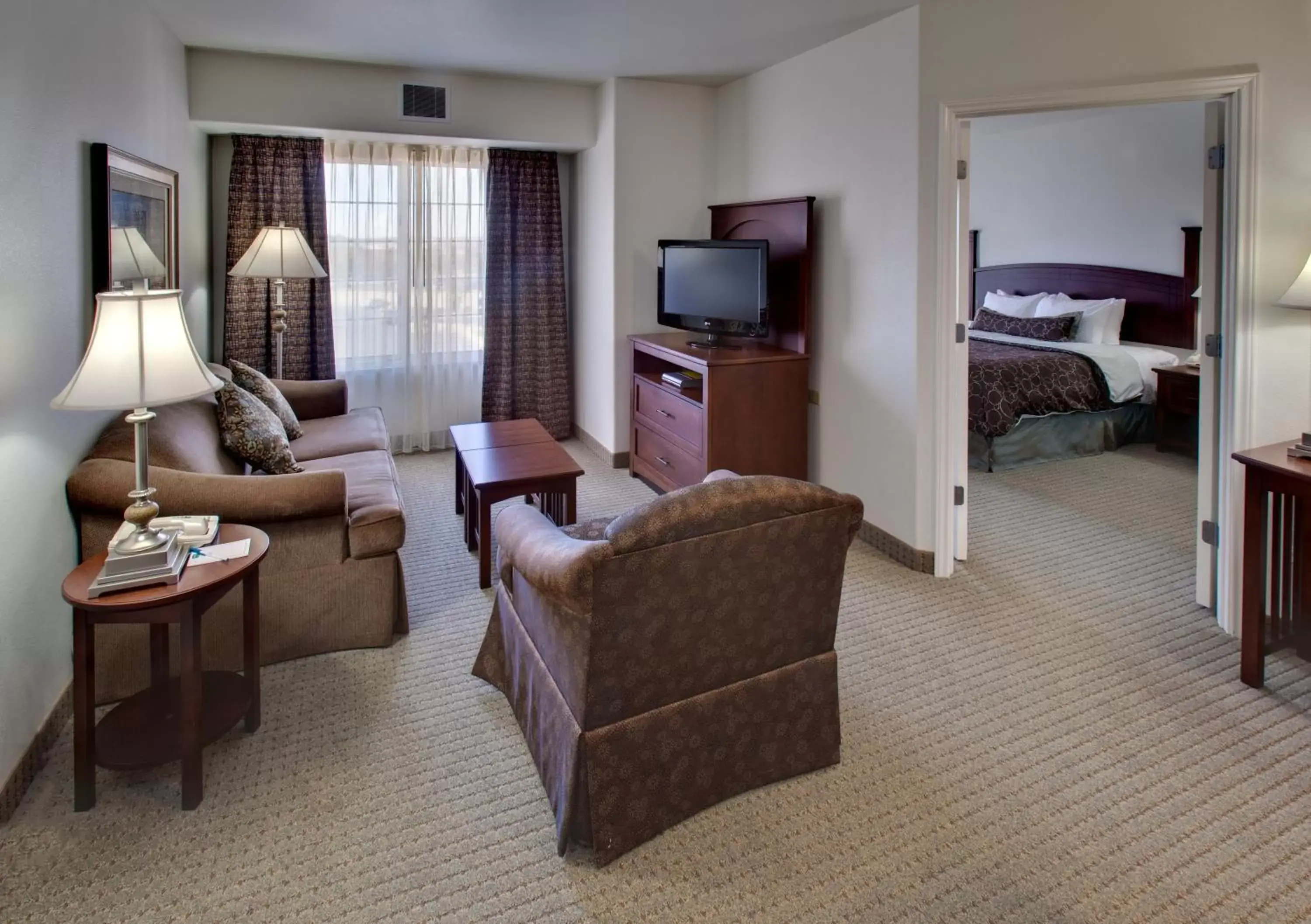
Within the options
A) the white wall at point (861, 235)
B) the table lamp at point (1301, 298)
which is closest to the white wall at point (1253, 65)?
the table lamp at point (1301, 298)

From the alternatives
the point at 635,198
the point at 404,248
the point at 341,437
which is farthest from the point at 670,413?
the point at 404,248

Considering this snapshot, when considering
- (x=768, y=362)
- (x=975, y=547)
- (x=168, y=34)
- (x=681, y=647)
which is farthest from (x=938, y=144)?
(x=168, y=34)

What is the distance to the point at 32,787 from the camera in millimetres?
2125

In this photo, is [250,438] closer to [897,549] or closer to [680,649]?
[680,649]

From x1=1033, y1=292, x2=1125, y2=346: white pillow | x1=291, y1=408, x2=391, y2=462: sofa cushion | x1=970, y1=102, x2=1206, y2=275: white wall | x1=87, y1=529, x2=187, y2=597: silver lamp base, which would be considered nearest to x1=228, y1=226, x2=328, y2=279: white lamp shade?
x1=291, y1=408, x2=391, y2=462: sofa cushion

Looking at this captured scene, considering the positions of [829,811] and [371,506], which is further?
[371,506]

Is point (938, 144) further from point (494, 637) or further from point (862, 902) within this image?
point (862, 902)

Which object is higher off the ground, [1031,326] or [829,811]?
[1031,326]

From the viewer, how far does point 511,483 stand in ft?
11.3

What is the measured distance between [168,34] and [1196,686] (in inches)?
201

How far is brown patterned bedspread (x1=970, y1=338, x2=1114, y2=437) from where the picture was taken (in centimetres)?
525

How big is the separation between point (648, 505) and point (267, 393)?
296 centimetres

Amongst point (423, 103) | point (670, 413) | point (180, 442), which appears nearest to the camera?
point (180, 442)

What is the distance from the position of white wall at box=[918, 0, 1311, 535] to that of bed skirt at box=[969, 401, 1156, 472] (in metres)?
2.46
